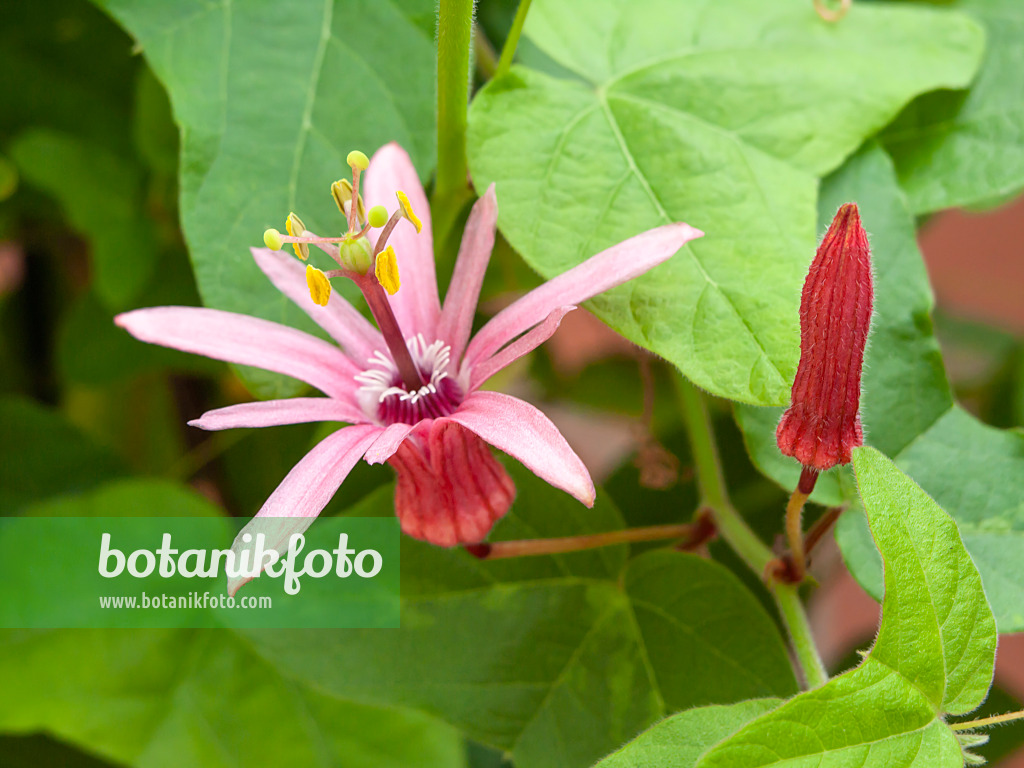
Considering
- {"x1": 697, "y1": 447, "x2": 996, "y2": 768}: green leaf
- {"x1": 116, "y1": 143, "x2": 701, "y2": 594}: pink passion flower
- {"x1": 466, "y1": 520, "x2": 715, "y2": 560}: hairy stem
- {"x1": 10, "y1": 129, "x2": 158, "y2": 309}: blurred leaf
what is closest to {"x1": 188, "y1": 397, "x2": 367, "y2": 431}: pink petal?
{"x1": 116, "y1": 143, "x2": 701, "y2": 594}: pink passion flower

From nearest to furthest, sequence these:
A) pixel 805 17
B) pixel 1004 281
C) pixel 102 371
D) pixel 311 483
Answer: pixel 311 483
pixel 805 17
pixel 102 371
pixel 1004 281

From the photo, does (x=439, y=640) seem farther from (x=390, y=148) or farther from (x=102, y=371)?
(x=102, y=371)

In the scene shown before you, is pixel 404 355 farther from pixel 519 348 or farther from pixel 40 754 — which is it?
pixel 40 754

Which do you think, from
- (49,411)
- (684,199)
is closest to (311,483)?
(684,199)

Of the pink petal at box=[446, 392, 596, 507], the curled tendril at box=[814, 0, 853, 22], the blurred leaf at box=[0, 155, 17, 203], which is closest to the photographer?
the pink petal at box=[446, 392, 596, 507]

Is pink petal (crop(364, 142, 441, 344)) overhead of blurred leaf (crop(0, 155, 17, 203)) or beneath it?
beneath

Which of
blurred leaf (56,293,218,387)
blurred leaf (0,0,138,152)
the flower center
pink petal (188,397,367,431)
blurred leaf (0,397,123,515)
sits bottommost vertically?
pink petal (188,397,367,431)

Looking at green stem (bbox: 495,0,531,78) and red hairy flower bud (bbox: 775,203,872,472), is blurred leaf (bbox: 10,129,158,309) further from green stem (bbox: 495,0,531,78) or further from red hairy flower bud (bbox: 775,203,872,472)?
red hairy flower bud (bbox: 775,203,872,472)
